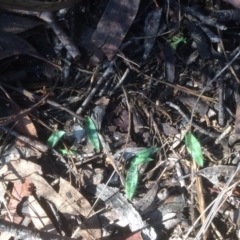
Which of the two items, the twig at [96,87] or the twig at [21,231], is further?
the twig at [96,87]

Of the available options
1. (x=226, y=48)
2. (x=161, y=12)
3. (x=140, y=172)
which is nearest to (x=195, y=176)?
(x=140, y=172)

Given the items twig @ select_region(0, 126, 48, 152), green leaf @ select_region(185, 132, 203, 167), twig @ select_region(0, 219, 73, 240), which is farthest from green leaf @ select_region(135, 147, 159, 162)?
twig @ select_region(0, 219, 73, 240)

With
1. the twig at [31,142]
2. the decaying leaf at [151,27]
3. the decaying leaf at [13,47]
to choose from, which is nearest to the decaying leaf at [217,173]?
the decaying leaf at [151,27]

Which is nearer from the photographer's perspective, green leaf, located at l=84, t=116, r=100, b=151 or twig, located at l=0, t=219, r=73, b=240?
twig, located at l=0, t=219, r=73, b=240

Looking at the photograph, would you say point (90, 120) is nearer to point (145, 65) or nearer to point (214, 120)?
point (145, 65)

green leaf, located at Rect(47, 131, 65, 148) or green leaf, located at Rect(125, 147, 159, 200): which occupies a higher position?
green leaf, located at Rect(47, 131, 65, 148)

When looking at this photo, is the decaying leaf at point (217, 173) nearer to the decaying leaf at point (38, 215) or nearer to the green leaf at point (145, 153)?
the green leaf at point (145, 153)

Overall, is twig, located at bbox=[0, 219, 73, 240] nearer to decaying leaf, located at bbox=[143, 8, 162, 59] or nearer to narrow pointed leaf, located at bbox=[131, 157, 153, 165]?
narrow pointed leaf, located at bbox=[131, 157, 153, 165]

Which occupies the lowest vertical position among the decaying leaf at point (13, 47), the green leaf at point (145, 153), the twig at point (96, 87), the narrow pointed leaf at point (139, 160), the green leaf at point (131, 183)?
the green leaf at point (131, 183)
